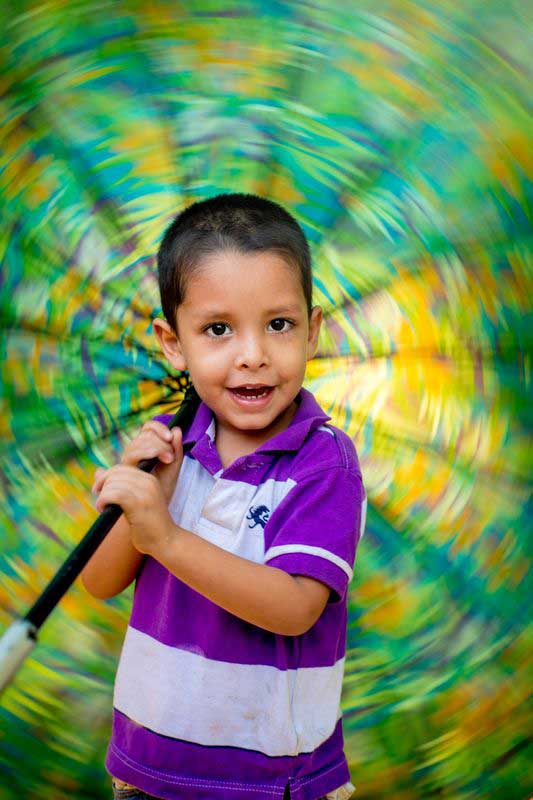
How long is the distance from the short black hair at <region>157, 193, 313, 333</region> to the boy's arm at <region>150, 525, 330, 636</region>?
0.37m

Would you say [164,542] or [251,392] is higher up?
[251,392]

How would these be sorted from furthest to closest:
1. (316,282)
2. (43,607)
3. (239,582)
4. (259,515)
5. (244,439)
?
(316,282) → (244,439) → (259,515) → (239,582) → (43,607)

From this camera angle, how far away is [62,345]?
1863 millimetres

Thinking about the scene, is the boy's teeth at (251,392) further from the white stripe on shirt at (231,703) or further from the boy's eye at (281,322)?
the white stripe on shirt at (231,703)

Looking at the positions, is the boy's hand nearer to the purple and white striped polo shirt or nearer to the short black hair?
the purple and white striped polo shirt

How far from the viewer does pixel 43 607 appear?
3.96 feet

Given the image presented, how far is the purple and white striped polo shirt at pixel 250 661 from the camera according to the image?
1.41 meters

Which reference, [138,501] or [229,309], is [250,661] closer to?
[138,501]

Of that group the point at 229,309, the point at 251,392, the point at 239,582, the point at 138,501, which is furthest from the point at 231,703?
the point at 229,309

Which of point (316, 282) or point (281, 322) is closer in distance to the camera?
point (281, 322)

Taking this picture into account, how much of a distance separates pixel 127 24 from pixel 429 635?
1.12 metres

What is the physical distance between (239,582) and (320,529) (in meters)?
0.12

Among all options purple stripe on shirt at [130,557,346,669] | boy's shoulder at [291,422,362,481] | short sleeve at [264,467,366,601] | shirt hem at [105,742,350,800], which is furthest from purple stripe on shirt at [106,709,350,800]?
boy's shoulder at [291,422,362,481]

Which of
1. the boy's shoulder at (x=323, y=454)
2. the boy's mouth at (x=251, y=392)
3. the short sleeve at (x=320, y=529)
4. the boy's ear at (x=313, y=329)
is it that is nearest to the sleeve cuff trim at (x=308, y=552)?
the short sleeve at (x=320, y=529)
